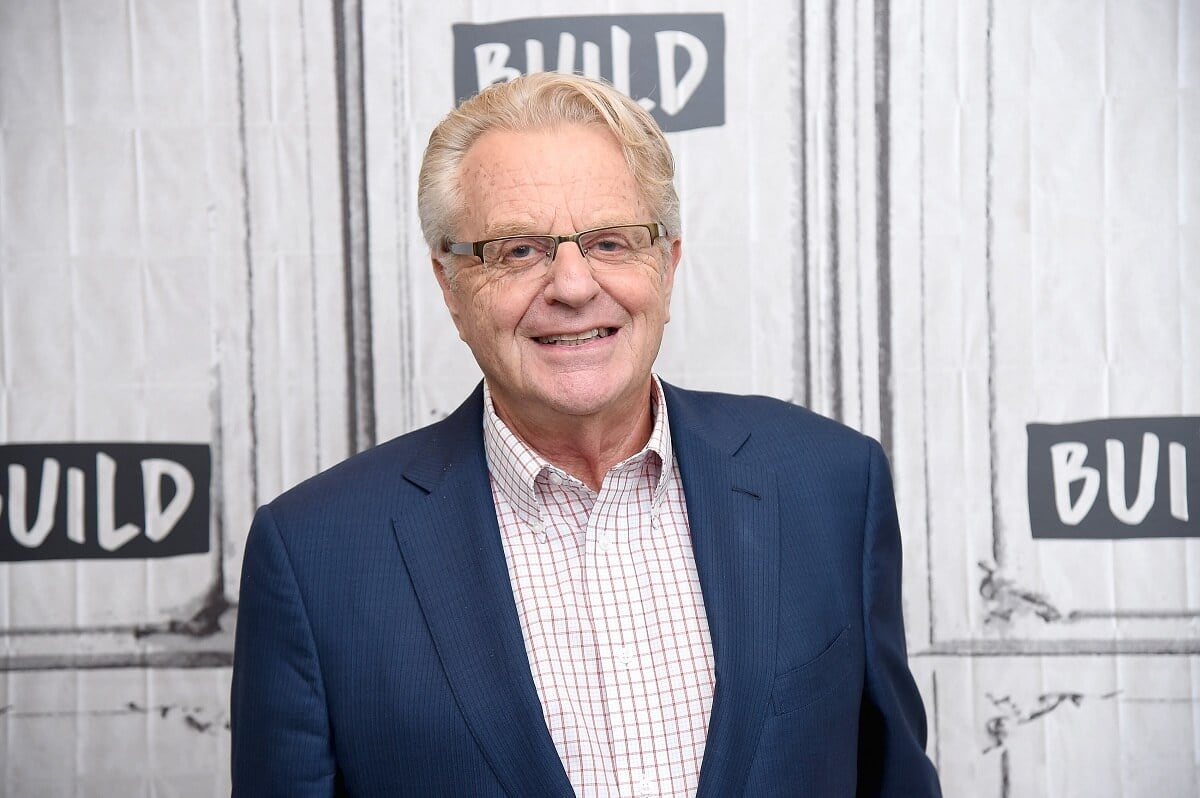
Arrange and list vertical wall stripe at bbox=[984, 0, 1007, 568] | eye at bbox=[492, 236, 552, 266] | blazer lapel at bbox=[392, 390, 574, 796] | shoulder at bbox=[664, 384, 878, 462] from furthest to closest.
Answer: vertical wall stripe at bbox=[984, 0, 1007, 568] < shoulder at bbox=[664, 384, 878, 462] < eye at bbox=[492, 236, 552, 266] < blazer lapel at bbox=[392, 390, 574, 796]

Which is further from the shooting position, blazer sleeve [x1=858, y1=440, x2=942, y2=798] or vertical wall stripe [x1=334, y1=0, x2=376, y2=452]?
vertical wall stripe [x1=334, y1=0, x2=376, y2=452]

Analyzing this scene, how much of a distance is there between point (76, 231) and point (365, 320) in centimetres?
50

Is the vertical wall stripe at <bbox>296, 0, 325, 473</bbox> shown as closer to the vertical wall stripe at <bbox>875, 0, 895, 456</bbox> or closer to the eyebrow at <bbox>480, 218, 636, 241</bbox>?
the eyebrow at <bbox>480, 218, 636, 241</bbox>

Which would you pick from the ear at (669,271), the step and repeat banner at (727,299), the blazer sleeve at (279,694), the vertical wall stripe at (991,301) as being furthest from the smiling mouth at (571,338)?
the vertical wall stripe at (991,301)

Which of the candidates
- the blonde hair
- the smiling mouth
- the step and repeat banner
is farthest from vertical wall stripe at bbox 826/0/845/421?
the smiling mouth

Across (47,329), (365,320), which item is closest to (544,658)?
(365,320)

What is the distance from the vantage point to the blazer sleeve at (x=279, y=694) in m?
1.11

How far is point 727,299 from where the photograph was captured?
1.69 m

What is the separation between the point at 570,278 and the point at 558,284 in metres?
0.02

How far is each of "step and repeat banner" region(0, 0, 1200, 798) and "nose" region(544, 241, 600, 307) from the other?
55 cm

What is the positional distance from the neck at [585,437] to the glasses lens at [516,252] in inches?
7.1

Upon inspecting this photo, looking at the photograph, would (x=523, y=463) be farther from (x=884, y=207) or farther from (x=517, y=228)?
(x=884, y=207)

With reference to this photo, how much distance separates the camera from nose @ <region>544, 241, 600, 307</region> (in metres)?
1.14

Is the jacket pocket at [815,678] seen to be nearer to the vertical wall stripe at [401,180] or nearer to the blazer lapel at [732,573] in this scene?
the blazer lapel at [732,573]
